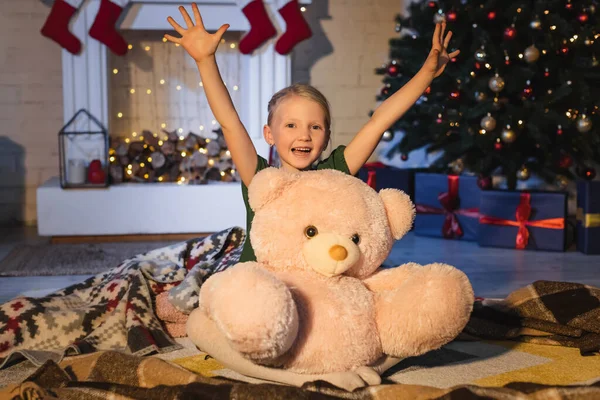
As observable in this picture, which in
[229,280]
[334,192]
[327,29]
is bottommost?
[229,280]

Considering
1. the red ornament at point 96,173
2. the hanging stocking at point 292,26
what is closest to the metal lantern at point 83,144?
the red ornament at point 96,173

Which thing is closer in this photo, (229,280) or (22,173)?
(229,280)

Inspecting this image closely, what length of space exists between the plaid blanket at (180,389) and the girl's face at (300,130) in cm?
53

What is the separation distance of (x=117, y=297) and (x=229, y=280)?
776 mm

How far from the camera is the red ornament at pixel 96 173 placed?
3.59 meters

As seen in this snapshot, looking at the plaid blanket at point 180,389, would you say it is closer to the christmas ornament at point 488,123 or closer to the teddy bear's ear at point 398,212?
the teddy bear's ear at point 398,212

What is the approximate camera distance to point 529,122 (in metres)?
3.18

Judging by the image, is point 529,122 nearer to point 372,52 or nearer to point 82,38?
point 372,52

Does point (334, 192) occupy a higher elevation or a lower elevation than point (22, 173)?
higher

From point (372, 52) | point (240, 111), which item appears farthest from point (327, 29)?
point (240, 111)

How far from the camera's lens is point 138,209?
11.8 feet

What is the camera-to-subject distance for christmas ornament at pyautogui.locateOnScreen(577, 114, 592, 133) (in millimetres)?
3131

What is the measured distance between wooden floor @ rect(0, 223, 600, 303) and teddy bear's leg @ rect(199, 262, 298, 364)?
1.30m

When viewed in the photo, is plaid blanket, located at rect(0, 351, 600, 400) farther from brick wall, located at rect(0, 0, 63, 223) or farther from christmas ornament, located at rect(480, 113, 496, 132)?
brick wall, located at rect(0, 0, 63, 223)
